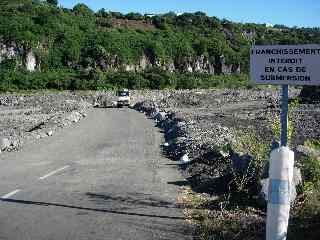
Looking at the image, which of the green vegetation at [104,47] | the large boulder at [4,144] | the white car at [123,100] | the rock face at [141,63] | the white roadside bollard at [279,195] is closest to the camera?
the white roadside bollard at [279,195]

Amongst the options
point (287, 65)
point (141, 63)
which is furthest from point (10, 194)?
point (141, 63)

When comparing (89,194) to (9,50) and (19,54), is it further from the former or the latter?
(9,50)

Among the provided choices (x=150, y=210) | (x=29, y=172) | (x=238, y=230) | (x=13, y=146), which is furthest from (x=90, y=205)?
(x=13, y=146)

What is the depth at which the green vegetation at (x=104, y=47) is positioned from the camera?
119438 millimetres

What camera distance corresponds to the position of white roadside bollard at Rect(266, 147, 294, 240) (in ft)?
23.9

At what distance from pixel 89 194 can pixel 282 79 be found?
574cm

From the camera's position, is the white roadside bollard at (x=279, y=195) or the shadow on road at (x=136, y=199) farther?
the shadow on road at (x=136, y=199)

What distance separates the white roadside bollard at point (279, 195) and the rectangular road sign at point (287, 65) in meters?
1.02

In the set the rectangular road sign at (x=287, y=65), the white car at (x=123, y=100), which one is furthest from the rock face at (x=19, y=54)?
the rectangular road sign at (x=287, y=65)

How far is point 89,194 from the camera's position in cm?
1263

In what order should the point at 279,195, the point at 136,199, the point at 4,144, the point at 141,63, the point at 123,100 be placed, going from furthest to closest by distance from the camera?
the point at 141,63, the point at 123,100, the point at 4,144, the point at 136,199, the point at 279,195

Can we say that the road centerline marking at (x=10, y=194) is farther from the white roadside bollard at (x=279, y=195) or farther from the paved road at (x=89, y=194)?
the white roadside bollard at (x=279, y=195)

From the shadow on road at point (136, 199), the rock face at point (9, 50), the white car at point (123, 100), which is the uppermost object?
the rock face at point (9, 50)

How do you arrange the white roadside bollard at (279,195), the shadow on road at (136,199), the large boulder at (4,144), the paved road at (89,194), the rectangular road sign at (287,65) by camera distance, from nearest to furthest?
the white roadside bollard at (279,195) → the rectangular road sign at (287,65) → the paved road at (89,194) → the shadow on road at (136,199) → the large boulder at (4,144)
